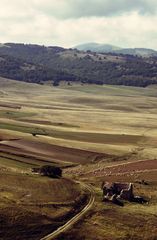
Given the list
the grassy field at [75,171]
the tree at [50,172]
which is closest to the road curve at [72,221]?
the grassy field at [75,171]

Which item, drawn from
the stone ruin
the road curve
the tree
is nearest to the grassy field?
the road curve

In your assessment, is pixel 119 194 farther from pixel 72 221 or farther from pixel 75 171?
pixel 75 171

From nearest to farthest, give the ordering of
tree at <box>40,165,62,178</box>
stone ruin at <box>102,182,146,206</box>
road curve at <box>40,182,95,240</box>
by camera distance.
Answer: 1. road curve at <box>40,182,95,240</box>
2. stone ruin at <box>102,182,146,206</box>
3. tree at <box>40,165,62,178</box>

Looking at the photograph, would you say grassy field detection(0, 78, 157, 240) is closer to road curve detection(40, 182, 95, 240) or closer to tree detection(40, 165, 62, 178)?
road curve detection(40, 182, 95, 240)

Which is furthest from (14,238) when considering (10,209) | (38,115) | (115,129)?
(38,115)

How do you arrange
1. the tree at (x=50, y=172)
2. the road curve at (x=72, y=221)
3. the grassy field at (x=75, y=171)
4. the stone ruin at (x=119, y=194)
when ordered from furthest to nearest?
the tree at (x=50, y=172) < the stone ruin at (x=119, y=194) < the grassy field at (x=75, y=171) < the road curve at (x=72, y=221)

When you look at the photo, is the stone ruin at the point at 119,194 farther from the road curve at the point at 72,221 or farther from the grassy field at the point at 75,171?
the road curve at the point at 72,221

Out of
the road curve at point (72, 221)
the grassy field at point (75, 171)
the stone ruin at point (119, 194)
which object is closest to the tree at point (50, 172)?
the grassy field at point (75, 171)

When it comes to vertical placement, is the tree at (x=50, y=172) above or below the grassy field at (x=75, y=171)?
A: above

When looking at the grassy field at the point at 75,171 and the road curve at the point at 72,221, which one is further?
the grassy field at the point at 75,171

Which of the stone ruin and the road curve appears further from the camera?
the stone ruin

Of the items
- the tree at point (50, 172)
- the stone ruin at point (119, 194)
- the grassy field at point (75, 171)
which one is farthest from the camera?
the tree at point (50, 172)
